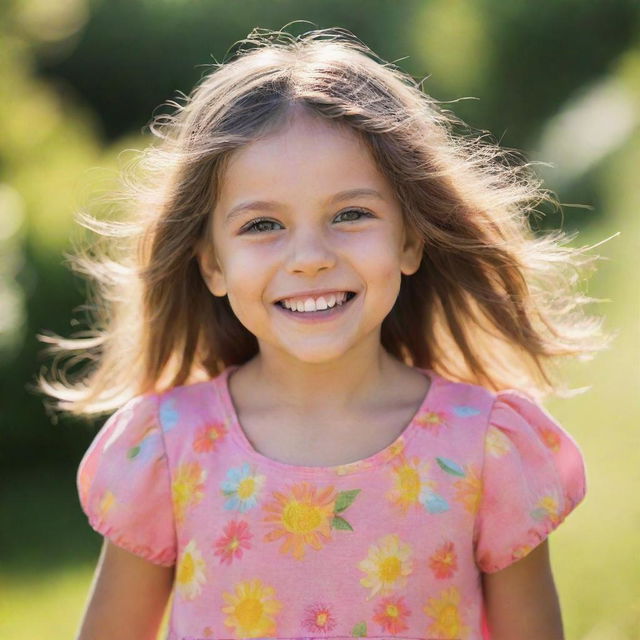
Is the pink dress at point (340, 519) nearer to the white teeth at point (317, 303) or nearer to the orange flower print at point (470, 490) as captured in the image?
the orange flower print at point (470, 490)

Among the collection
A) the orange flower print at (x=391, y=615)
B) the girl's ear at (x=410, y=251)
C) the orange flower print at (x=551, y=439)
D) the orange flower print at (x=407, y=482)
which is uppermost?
the girl's ear at (x=410, y=251)

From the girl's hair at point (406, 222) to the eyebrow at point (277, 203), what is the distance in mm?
68

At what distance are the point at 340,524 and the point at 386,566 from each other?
4.2 inches

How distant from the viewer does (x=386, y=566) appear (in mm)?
2281

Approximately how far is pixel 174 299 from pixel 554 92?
2.50 metres

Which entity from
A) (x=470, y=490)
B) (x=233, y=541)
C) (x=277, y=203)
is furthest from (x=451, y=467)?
(x=277, y=203)

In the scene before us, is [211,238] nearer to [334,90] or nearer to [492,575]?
[334,90]

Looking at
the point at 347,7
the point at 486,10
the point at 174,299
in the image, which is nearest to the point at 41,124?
the point at 347,7

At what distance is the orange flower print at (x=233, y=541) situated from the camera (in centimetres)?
231

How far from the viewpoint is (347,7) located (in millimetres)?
4727

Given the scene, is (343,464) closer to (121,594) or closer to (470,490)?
(470,490)

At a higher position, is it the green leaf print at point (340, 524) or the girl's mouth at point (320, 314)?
the girl's mouth at point (320, 314)

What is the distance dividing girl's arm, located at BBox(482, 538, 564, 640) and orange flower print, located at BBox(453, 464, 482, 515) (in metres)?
0.14

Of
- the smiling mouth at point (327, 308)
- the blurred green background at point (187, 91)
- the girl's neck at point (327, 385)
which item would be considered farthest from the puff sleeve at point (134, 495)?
the blurred green background at point (187, 91)
